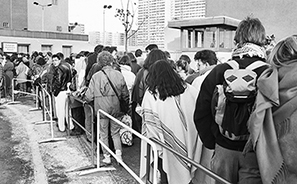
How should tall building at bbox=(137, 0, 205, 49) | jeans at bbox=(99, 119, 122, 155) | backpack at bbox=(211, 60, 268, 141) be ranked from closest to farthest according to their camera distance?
backpack at bbox=(211, 60, 268, 141) → jeans at bbox=(99, 119, 122, 155) → tall building at bbox=(137, 0, 205, 49)

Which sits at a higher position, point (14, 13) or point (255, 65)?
point (14, 13)

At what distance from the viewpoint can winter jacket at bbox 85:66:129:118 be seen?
532 centimetres

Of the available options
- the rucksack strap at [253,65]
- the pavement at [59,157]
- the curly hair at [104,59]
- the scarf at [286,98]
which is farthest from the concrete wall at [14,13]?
the scarf at [286,98]

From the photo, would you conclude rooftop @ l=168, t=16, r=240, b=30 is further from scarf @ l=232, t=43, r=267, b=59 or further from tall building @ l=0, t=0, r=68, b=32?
tall building @ l=0, t=0, r=68, b=32

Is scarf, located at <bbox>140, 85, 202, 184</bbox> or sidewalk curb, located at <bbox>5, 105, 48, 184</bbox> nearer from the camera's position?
scarf, located at <bbox>140, 85, 202, 184</bbox>

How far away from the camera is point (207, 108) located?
281cm

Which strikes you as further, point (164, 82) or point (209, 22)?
point (209, 22)

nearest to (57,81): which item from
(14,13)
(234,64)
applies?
(234,64)

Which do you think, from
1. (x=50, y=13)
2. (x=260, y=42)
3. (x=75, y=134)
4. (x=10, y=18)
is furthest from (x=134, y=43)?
(x=260, y=42)

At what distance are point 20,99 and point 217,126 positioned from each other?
1269 centimetres

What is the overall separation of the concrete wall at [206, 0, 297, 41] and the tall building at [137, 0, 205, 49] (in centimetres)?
655

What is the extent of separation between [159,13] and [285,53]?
3643 cm

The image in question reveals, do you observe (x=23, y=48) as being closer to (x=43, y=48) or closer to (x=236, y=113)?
(x=43, y=48)

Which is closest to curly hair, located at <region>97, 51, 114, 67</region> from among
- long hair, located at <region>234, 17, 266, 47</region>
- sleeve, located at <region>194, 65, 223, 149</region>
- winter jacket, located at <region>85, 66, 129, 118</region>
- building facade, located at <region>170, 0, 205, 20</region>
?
winter jacket, located at <region>85, 66, 129, 118</region>
